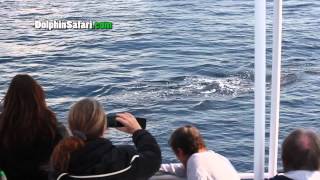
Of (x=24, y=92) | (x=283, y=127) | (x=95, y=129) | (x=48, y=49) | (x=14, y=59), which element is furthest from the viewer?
(x=48, y=49)

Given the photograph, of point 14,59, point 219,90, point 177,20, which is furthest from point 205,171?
point 177,20

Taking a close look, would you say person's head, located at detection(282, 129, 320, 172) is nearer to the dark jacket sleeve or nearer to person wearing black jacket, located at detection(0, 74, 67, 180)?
the dark jacket sleeve

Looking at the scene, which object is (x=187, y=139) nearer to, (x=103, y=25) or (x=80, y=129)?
(x=80, y=129)

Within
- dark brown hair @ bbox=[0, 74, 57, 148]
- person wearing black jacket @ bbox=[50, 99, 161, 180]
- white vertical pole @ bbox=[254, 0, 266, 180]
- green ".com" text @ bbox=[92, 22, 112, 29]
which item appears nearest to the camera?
person wearing black jacket @ bbox=[50, 99, 161, 180]

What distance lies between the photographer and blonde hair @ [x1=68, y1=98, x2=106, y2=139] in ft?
6.32

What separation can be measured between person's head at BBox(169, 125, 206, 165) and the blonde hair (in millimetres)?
380

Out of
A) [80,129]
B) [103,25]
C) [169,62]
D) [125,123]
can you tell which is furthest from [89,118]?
[103,25]

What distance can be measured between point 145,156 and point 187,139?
11.8 inches

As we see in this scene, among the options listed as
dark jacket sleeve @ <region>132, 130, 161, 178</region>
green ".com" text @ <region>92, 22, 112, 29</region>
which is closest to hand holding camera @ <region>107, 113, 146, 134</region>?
dark jacket sleeve @ <region>132, 130, 161, 178</region>

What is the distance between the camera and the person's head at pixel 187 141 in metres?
2.24

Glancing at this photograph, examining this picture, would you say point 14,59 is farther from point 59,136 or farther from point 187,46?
point 59,136

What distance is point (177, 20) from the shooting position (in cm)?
1738

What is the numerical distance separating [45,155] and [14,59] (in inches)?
470

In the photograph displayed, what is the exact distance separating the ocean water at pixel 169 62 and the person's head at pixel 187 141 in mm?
4478
